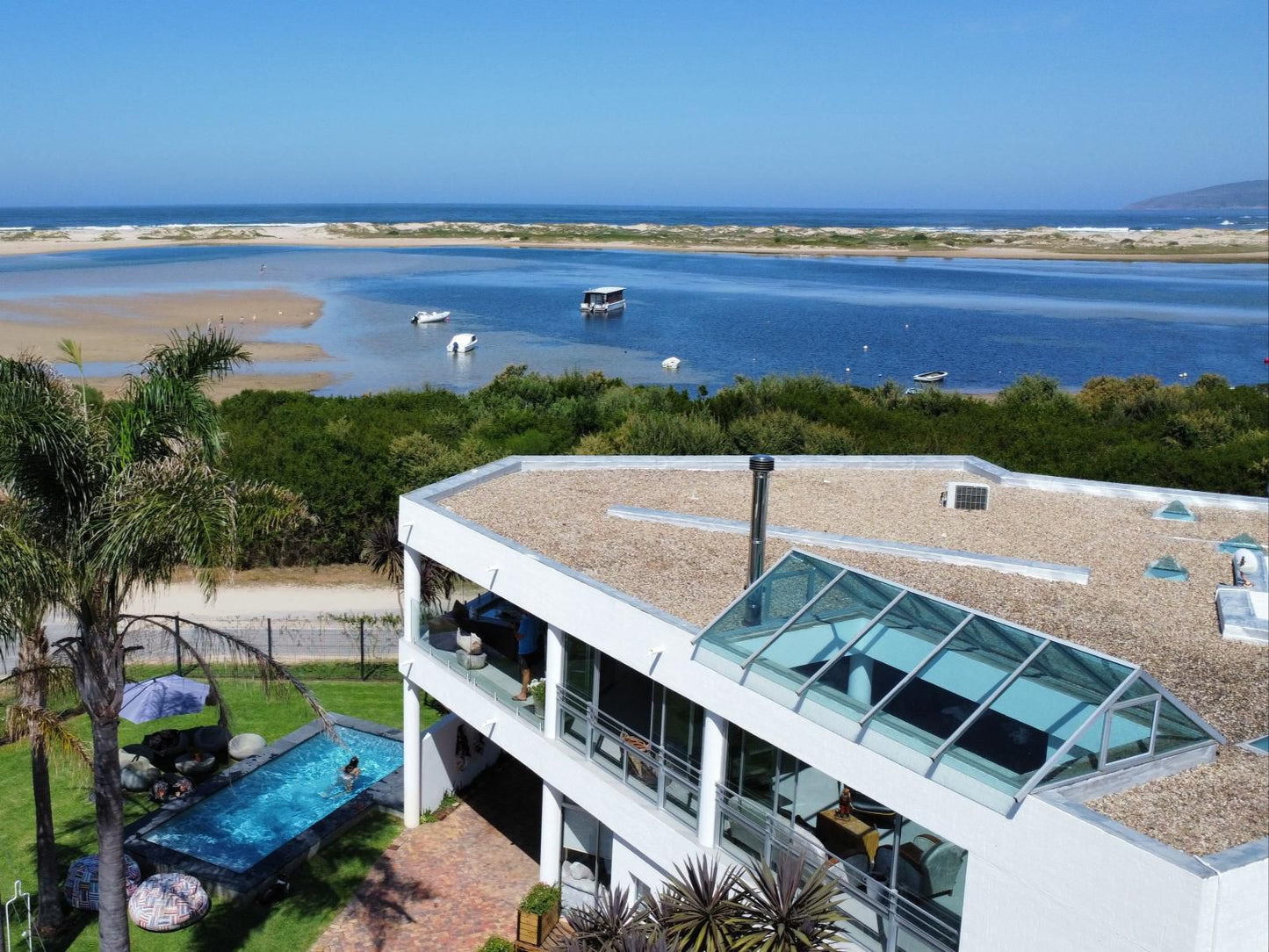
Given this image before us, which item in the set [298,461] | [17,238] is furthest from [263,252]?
[298,461]

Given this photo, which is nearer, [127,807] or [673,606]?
[673,606]

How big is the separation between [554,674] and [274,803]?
21.6ft

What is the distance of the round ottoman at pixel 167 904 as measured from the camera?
1338 centimetres

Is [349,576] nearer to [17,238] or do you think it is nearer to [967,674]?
[967,674]

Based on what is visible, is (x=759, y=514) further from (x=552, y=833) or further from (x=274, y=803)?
(x=274, y=803)

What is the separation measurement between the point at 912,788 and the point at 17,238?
6781 inches

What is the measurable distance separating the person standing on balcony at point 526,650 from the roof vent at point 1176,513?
Result: 1054 cm

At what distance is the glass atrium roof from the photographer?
8.16 m

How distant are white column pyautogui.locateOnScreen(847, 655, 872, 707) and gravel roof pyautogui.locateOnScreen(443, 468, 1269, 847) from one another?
7.35 ft

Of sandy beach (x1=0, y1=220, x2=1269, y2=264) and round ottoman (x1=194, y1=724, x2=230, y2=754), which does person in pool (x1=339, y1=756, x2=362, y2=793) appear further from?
sandy beach (x1=0, y1=220, x2=1269, y2=264)

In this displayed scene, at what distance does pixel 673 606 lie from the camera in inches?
474

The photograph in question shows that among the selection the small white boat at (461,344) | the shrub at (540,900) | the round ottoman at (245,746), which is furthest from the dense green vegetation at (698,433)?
the small white boat at (461,344)

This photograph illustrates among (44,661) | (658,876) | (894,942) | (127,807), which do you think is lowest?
(127,807)

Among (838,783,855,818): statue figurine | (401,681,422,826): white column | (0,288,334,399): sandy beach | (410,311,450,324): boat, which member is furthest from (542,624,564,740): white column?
(410,311,450,324): boat
